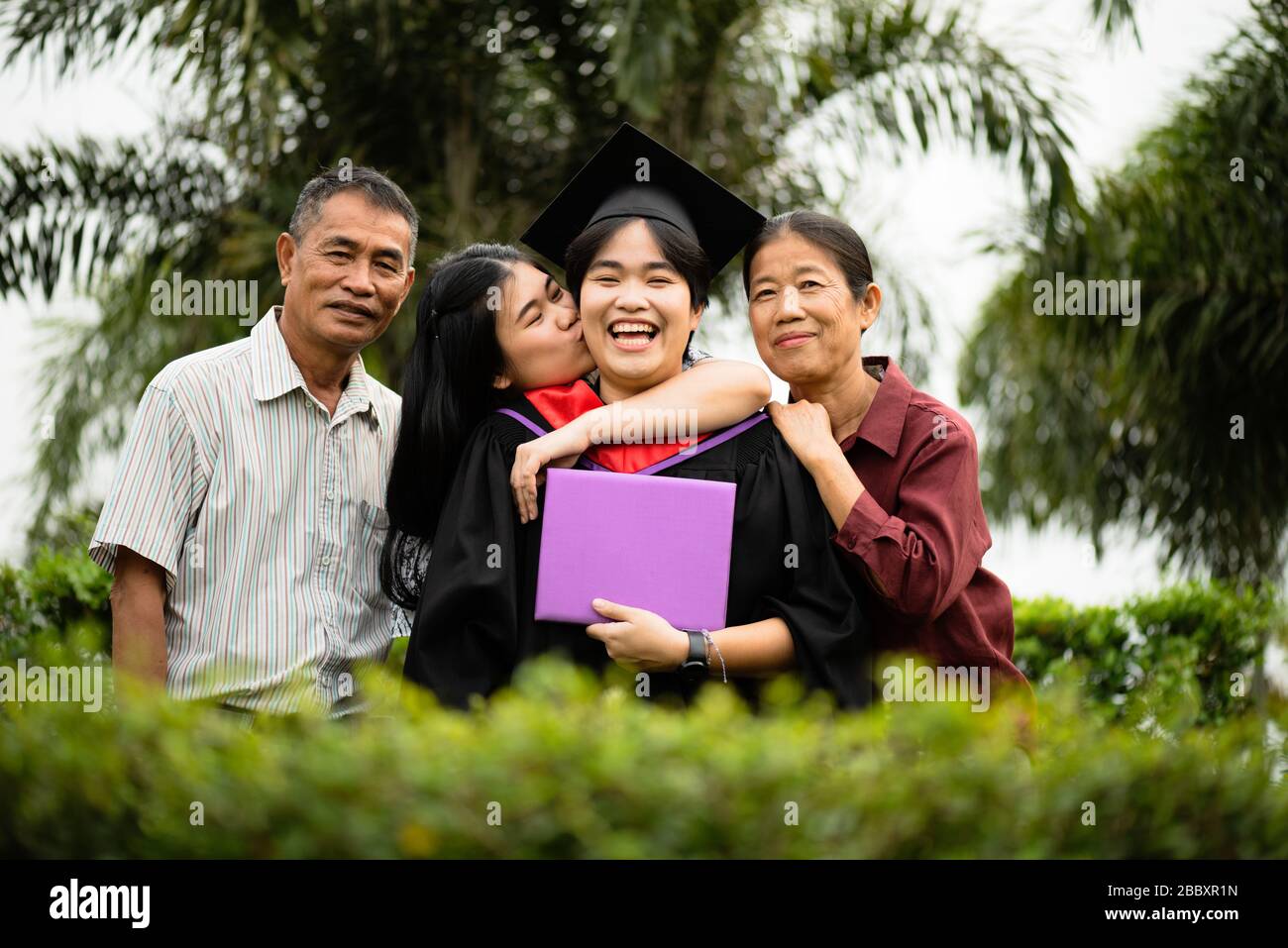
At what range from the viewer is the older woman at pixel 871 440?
9.53 ft

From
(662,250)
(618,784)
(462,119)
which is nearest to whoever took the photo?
(618,784)

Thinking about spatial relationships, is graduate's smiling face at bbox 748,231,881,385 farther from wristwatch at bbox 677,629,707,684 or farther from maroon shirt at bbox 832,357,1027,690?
wristwatch at bbox 677,629,707,684

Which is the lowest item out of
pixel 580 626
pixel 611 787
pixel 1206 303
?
pixel 611 787

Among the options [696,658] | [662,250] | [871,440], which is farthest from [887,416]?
[696,658]

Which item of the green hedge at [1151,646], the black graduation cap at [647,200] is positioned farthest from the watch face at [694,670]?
the green hedge at [1151,646]

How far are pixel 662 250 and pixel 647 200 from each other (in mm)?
173

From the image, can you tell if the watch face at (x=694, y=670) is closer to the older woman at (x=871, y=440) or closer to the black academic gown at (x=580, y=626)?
the black academic gown at (x=580, y=626)

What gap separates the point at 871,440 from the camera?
3117mm

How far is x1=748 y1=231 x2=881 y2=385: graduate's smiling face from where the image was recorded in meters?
3.09

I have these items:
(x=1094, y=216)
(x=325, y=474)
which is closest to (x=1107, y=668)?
(x=1094, y=216)

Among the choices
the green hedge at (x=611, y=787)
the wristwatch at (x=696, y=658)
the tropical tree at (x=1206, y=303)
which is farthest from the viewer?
the tropical tree at (x=1206, y=303)

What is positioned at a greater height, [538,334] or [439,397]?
[538,334]

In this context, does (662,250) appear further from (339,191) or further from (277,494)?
(277,494)

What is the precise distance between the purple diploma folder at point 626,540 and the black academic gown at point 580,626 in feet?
0.19
